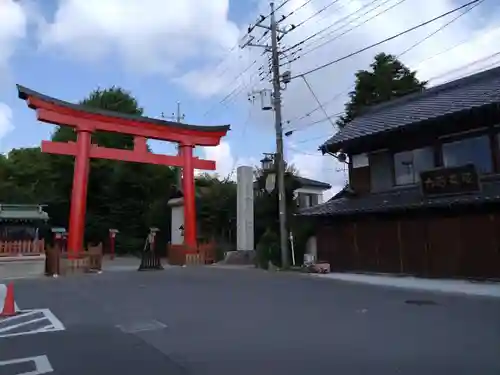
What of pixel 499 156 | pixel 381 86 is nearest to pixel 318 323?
pixel 499 156

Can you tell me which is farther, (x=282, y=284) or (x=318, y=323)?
(x=282, y=284)

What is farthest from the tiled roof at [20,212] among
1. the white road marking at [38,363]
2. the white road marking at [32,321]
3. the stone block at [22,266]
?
the white road marking at [38,363]

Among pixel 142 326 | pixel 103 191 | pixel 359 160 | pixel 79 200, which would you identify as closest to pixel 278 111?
pixel 359 160

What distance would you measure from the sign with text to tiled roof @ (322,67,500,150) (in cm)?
197

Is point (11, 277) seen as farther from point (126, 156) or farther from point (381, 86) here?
point (381, 86)

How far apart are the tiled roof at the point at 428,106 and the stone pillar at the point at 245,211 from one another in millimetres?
9019

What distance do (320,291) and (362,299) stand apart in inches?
74.4

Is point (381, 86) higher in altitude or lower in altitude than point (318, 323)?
higher

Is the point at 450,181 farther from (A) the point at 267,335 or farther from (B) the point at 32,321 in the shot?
(B) the point at 32,321

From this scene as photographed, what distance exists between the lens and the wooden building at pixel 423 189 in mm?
15055

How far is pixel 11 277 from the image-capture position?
21688 mm

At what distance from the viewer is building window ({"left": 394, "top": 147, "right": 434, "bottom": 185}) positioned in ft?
57.1

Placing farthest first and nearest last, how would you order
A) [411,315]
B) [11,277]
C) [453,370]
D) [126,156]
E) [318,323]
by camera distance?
1. [126,156]
2. [11,277]
3. [411,315]
4. [318,323]
5. [453,370]

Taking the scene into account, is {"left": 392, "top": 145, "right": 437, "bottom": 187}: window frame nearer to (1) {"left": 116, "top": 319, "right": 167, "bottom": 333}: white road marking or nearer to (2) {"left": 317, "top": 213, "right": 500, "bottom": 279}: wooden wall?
(2) {"left": 317, "top": 213, "right": 500, "bottom": 279}: wooden wall
